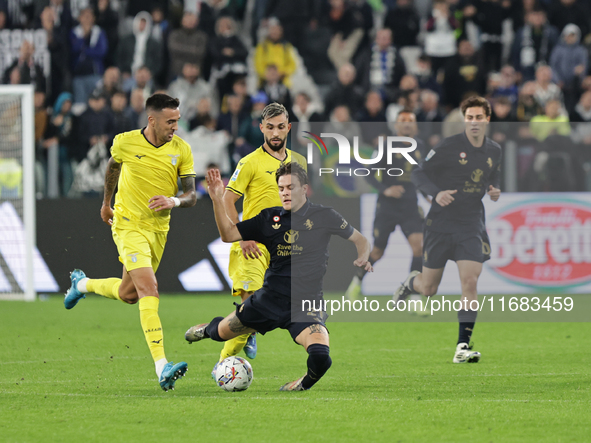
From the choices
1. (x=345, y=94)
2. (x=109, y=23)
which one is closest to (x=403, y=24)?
(x=345, y=94)

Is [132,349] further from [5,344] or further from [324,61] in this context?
[324,61]

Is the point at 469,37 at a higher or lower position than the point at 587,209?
higher

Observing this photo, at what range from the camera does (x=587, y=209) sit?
1205cm

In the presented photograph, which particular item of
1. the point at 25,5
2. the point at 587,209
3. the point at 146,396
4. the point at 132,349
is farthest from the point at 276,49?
the point at 146,396

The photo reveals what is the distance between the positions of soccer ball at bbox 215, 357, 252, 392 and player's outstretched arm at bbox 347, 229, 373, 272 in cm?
115

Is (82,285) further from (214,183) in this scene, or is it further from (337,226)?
(337,226)

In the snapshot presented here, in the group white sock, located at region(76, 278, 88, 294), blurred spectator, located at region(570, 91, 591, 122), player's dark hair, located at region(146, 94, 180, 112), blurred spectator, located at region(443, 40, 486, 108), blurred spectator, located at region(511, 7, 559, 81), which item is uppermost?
blurred spectator, located at region(511, 7, 559, 81)

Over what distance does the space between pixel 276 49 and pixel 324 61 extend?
3.01 feet

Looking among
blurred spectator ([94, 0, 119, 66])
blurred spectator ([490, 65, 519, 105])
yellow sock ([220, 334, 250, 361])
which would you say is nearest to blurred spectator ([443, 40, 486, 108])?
blurred spectator ([490, 65, 519, 105])

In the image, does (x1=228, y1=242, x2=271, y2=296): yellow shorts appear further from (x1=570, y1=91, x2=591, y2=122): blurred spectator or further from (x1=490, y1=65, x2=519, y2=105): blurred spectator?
(x1=490, y1=65, x2=519, y2=105): blurred spectator

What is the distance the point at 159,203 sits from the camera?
6977 mm

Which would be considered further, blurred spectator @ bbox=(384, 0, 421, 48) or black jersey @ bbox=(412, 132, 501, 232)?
blurred spectator @ bbox=(384, 0, 421, 48)

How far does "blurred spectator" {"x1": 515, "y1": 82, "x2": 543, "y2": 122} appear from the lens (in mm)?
14250

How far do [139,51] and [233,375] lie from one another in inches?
429
